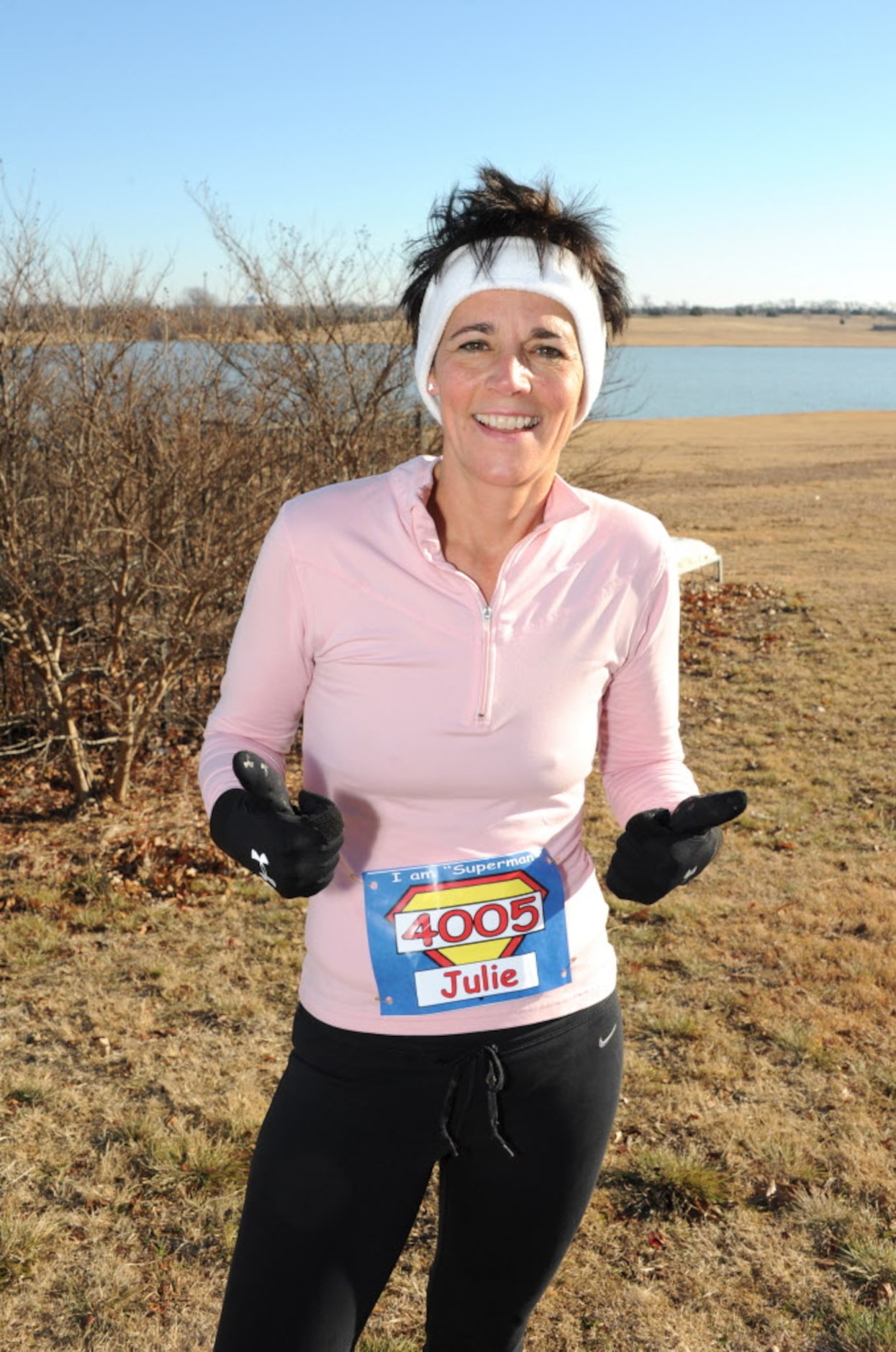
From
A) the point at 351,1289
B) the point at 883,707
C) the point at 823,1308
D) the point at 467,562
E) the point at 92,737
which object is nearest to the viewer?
the point at 351,1289

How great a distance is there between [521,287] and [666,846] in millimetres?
899

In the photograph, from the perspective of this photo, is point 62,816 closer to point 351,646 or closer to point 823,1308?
point 823,1308

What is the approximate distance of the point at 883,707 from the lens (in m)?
9.02

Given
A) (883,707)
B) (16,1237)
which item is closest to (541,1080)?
(16,1237)

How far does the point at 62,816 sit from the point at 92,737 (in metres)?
0.96

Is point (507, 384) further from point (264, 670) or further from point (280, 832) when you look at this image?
point (280, 832)

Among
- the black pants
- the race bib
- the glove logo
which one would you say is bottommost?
the black pants

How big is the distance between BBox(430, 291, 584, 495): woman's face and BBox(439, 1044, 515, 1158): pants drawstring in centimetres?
87

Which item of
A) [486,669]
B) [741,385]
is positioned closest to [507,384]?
[486,669]

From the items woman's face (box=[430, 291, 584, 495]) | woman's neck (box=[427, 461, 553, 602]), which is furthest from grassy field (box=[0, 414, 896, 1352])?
woman's face (box=[430, 291, 584, 495])

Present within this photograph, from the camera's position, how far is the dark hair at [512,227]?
1.81m

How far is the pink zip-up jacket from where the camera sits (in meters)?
1.71

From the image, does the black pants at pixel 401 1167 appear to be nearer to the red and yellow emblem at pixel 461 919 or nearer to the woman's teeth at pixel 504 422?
the red and yellow emblem at pixel 461 919

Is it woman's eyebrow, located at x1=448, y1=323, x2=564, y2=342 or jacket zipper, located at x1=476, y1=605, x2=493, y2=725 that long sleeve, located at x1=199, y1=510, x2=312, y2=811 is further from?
woman's eyebrow, located at x1=448, y1=323, x2=564, y2=342
